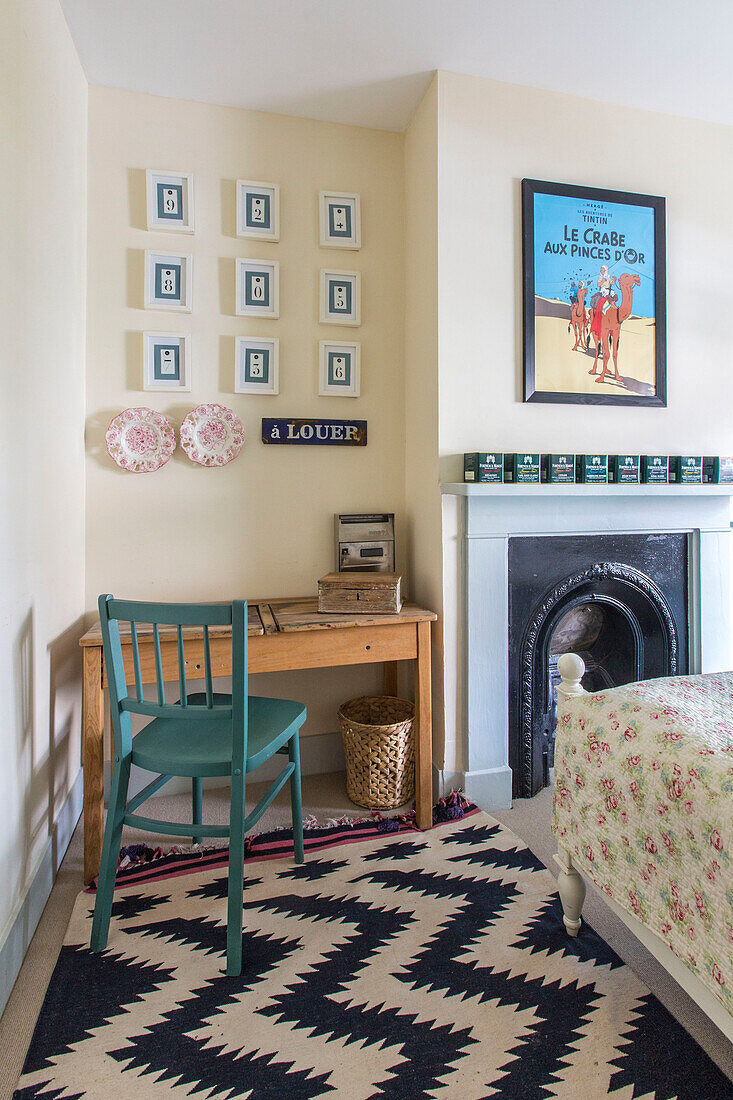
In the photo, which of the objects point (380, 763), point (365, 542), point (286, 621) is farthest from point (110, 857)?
point (365, 542)

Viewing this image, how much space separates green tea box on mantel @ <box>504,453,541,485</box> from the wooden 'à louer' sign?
0.64 meters

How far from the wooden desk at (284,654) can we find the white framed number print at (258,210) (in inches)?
58.6

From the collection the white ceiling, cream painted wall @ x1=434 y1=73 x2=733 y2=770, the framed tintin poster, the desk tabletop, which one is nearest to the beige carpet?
cream painted wall @ x1=434 y1=73 x2=733 y2=770

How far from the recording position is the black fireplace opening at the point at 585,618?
2.43 metres

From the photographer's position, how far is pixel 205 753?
1689 millimetres

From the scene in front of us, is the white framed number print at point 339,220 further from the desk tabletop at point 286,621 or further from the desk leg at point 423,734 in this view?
the desk leg at point 423,734

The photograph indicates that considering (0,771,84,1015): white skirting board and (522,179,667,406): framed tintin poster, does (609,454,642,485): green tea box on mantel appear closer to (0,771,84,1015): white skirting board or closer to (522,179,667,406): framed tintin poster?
(522,179,667,406): framed tintin poster

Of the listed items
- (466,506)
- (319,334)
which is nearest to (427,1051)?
(466,506)

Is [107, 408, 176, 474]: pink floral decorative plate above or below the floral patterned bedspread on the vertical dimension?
above

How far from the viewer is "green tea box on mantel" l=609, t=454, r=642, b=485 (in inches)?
96.8

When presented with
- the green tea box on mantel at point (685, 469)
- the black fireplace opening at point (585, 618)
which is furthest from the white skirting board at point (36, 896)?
the green tea box on mantel at point (685, 469)

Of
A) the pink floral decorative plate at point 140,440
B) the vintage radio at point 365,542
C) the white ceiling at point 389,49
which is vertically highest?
the white ceiling at point 389,49

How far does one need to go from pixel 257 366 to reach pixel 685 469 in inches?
69.7

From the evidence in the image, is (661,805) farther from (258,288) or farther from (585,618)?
(258,288)
